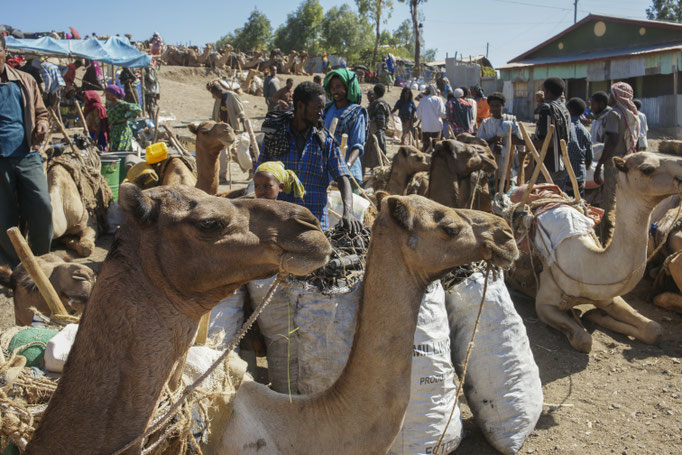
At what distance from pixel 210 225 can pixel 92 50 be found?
61.3 feet

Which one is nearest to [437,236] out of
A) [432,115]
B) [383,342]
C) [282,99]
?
[383,342]

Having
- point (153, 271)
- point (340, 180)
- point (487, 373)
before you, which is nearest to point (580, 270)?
point (487, 373)

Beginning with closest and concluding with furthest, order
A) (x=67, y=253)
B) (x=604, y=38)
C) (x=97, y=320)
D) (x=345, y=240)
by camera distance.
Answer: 1. (x=97, y=320)
2. (x=345, y=240)
3. (x=67, y=253)
4. (x=604, y=38)

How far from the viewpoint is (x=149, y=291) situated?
2102 mm

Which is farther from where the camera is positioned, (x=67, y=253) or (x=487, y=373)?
(x=67, y=253)

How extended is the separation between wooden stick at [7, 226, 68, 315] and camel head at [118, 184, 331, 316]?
120 centimetres

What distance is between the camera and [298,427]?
9.40 ft

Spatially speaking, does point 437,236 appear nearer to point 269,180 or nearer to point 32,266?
point 269,180

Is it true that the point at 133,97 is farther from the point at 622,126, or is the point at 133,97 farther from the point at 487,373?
the point at 487,373

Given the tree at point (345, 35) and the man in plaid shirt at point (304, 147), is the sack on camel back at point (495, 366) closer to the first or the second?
the man in plaid shirt at point (304, 147)

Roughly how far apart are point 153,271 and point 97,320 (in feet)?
0.83

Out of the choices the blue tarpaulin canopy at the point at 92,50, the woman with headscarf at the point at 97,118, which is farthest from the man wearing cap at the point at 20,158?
the blue tarpaulin canopy at the point at 92,50

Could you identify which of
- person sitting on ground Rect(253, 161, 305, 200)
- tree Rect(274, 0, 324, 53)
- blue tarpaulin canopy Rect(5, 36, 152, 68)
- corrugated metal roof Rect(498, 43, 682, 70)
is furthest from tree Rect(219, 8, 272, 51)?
person sitting on ground Rect(253, 161, 305, 200)

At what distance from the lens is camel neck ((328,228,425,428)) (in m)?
2.83
